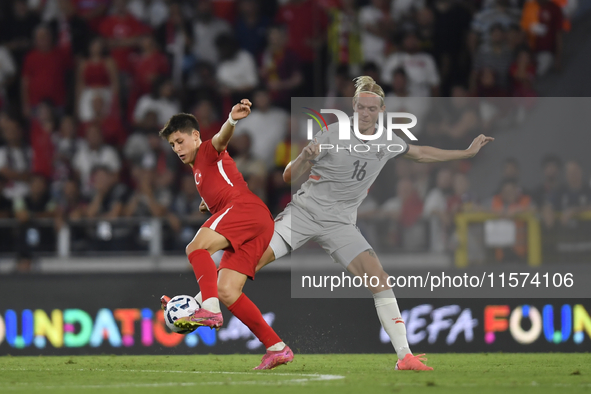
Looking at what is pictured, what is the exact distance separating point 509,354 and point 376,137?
2.88 m

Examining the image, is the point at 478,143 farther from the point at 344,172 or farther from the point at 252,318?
the point at 252,318

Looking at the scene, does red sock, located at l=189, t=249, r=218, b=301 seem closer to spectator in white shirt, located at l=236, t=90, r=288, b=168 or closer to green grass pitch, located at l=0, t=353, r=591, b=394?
green grass pitch, located at l=0, t=353, r=591, b=394

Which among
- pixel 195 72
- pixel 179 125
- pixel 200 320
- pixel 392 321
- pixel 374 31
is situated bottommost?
pixel 392 321

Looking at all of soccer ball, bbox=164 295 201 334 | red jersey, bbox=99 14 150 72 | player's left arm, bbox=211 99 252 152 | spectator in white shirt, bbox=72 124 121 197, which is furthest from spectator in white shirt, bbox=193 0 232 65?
soccer ball, bbox=164 295 201 334

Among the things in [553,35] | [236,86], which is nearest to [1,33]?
[236,86]

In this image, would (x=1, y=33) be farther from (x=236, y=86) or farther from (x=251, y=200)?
(x=251, y=200)

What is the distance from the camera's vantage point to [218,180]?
21.9ft

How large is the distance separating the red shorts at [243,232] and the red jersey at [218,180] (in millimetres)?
84

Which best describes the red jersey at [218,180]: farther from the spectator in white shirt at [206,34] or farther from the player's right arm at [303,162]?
the spectator in white shirt at [206,34]

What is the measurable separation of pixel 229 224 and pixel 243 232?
119mm

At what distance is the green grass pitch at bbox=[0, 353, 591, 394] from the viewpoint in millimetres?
5328

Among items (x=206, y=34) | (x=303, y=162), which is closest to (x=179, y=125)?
(x=303, y=162)

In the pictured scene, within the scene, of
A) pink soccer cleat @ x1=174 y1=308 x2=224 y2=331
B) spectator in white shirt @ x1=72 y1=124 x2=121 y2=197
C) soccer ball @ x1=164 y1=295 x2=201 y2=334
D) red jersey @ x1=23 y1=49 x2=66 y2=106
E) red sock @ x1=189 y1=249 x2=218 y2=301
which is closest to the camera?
pink soccer cleat @ x1=174 y1=308 x2=224 y2=331

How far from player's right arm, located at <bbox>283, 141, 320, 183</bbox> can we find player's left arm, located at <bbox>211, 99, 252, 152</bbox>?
50cm
